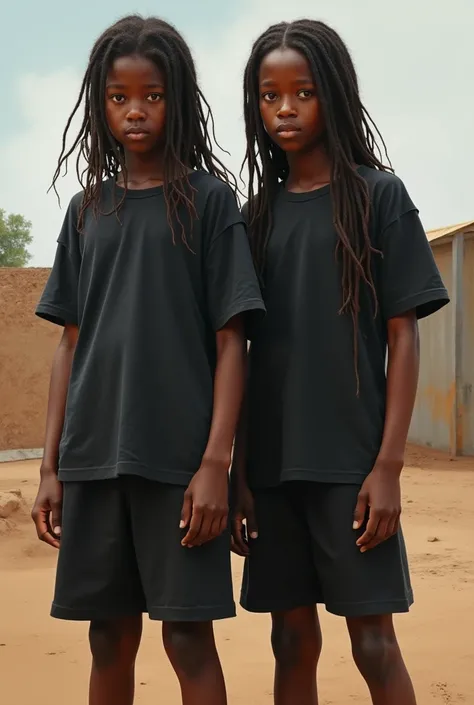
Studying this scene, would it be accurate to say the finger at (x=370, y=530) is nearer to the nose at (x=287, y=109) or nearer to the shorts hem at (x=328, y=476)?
the shorts hem at (x=328, y=476)

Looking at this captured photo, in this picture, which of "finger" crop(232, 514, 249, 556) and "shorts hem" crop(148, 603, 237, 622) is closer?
"shorts hem" crop(148, 603, 237, 622)

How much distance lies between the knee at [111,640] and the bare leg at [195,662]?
17 cm

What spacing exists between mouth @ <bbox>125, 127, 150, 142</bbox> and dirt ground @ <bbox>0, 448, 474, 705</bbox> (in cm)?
178

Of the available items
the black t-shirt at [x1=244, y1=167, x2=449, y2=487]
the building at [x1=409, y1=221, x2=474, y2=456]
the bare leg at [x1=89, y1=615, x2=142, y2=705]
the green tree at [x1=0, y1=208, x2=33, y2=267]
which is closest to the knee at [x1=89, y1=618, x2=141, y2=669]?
the bare leg at [x1=89, y1=615, x2=142, y2=705]

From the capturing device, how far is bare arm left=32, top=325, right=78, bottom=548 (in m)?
2.44

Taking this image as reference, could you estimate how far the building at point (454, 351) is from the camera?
10.3 meters

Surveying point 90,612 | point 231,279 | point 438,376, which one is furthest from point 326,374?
point 438,376

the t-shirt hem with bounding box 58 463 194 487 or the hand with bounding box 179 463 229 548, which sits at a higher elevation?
the t-shirt hem with bounding box 58 463 194 487

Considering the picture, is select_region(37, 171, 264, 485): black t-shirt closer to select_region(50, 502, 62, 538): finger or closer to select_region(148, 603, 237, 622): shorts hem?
select_region(50, 502, 62, 538): finger

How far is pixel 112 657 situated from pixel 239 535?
39 centimetres

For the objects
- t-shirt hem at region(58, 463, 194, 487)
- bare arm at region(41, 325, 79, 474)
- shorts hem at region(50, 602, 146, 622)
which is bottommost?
shorts hem at region(50, 602, 146, 622)

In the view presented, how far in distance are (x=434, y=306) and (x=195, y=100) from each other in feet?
2.36

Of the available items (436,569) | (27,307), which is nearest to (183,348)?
(436,569)

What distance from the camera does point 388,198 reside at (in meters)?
2.40
